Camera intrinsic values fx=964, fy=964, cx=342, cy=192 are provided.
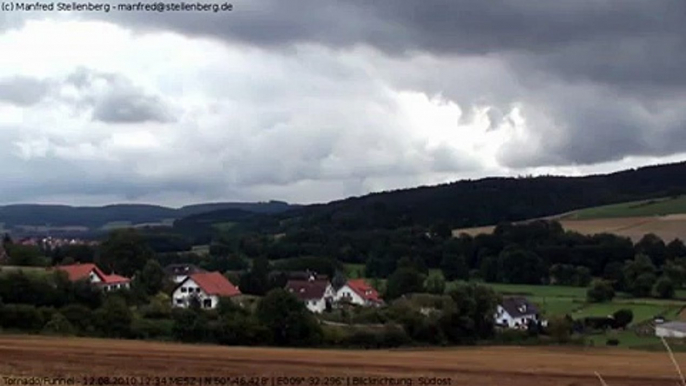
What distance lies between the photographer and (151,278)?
72.7 m

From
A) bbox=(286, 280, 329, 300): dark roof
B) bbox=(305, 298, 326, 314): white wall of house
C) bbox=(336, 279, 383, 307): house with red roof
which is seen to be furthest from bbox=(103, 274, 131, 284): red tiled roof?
bbox=(336, 279, 383, 307): house with red roof

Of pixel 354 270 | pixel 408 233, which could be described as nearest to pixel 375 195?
pixel 408 233

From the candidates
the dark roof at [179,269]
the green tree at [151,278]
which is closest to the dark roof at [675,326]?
the green tree at [151,278]

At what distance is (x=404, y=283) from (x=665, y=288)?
79.7 feet

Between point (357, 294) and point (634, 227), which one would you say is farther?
point (634, 227)

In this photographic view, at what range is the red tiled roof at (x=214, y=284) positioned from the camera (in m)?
75.9

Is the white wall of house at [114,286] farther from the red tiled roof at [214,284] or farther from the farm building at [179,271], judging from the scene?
the farm building at [179,271]

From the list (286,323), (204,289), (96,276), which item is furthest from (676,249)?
(286,323)

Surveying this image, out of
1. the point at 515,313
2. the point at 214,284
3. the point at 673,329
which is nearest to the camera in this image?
the point at 673,329

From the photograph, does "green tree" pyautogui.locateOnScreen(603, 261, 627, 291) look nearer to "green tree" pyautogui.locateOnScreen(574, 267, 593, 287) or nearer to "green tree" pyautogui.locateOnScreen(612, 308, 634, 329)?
"green tree" pyautogui.locateOnScreen(574, 267, 593, 287)

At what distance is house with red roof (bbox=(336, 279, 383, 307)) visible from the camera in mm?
79613

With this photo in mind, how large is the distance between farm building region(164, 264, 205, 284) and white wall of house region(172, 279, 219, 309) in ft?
5.93

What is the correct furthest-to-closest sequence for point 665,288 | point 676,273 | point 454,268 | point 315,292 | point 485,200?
1. point 485,200
2. point 454,268
3. point 676,273
4. point 665,288
5. point 315,292

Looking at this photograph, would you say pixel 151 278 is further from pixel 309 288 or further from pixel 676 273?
pixel 676 273
